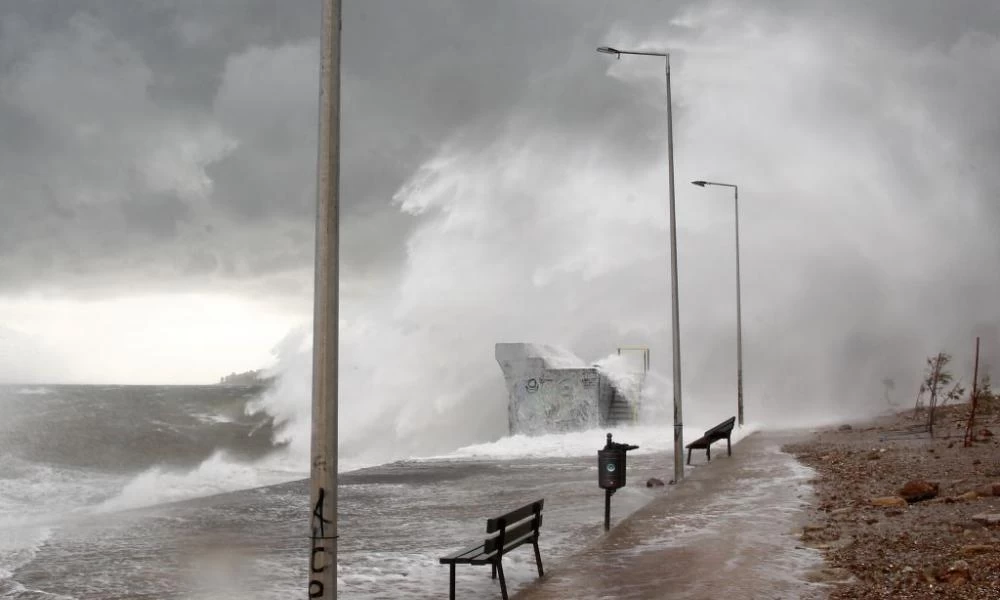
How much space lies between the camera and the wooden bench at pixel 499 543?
7726 mm

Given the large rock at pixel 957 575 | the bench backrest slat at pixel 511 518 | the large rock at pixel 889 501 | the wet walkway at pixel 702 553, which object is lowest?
the wet walkway at pixel 702 553

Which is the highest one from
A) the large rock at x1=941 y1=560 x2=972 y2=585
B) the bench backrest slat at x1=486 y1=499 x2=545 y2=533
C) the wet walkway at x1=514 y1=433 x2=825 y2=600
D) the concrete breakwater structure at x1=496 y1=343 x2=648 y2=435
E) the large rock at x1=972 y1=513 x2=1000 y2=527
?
the concrete breakwater structure at x1=496 y1=343 x2=648 y2=435

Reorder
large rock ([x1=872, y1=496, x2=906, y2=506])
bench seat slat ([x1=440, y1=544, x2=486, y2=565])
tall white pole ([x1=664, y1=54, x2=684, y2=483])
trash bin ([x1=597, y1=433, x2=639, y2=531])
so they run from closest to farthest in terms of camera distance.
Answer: bench seat slat ([x1=440, y1=544, x2=486, y2=565]) → large rock ([x1=872, y1=496, x2=906, y2=506]) → trash bin ([x1=597, y1=433, x2=639, y2=531]) → tall white pole ([x1=664, y1=54, x2=684, y2=483])

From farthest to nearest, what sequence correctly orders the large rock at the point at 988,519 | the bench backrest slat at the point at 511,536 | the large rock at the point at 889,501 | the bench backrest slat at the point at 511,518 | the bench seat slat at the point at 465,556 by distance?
the large rock at the point at 889,501 → the large rock at the point at 988,519 → the bench backrest slat at the point at 511,518 → the bench backrest slat at the point at 511,536 → the bench seat slat at the point at 465,556

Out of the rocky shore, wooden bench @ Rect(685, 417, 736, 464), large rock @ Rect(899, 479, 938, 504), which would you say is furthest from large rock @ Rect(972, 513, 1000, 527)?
wooden bench @ Rect(685, 417, 736, 464)

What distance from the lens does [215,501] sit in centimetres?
1892

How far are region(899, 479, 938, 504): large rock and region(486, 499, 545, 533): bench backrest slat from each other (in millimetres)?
5666

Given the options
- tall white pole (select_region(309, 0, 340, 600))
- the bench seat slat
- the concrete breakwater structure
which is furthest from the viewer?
the concrete breakwater structure

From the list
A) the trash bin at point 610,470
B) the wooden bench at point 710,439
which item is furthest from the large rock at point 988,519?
the wooden bench at point 710,439

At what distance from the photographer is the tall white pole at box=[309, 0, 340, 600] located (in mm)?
6566

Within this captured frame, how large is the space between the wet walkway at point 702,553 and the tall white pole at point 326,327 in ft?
7.09

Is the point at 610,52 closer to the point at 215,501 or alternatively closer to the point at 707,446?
the point at 707,446

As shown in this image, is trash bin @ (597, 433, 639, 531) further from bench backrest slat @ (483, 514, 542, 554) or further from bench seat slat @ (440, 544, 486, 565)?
bench seat slat @ (440, 544, 486, 565)

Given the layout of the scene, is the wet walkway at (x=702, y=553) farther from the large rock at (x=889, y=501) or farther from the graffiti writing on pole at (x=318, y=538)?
the graffiti writing on pole at (x=318, y=538)
